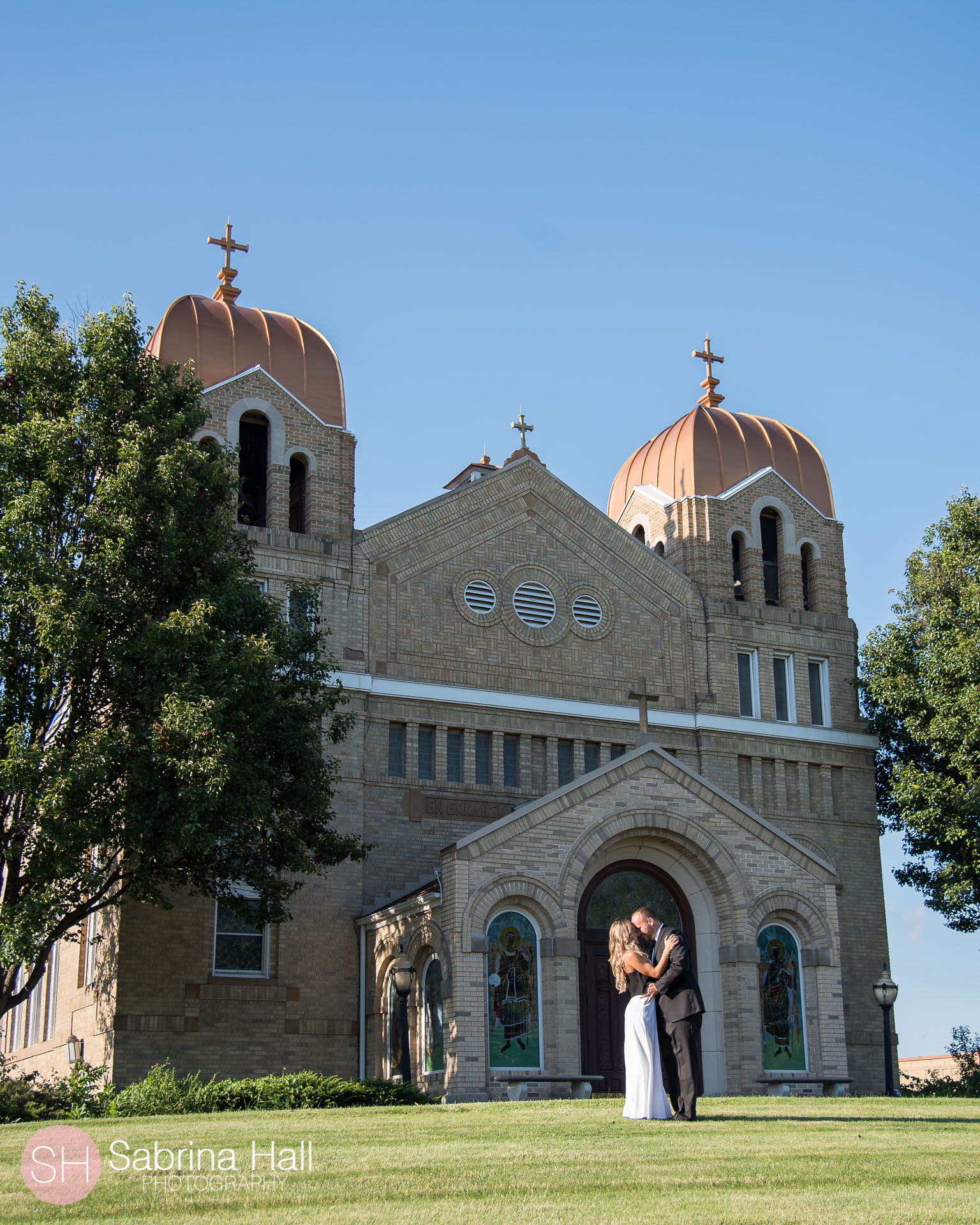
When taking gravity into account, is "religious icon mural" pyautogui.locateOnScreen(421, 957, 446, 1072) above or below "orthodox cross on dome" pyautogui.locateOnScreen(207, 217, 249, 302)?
below

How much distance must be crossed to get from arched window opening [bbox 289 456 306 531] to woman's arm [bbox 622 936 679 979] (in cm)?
1694

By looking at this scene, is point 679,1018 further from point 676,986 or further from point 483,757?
point 483,757

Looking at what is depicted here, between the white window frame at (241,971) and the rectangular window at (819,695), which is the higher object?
the rectangular window at (819,695)

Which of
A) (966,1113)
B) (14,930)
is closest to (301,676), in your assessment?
(14,930)

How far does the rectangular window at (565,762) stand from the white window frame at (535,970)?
245 inches

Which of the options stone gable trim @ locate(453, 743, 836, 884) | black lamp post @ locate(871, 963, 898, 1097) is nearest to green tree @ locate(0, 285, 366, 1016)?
stone gable trim @ locate(453, 743, 836, 884)

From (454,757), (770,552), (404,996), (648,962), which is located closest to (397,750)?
(454,757)

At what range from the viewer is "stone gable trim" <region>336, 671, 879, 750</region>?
2792cm

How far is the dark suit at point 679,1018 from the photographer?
1381 cm

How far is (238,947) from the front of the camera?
82.9 ft

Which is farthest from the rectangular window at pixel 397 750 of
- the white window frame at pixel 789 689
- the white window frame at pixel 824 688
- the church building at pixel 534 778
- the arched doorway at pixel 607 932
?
the white window frame at pixel 824 688

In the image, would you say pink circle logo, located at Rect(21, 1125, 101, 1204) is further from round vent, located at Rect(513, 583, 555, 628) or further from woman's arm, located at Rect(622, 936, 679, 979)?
round vent, located at Rect(513, 583, 555, 628)

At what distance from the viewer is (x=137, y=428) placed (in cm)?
2083

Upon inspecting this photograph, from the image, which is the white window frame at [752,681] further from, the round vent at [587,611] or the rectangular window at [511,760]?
the rectangular window at [511,760]
